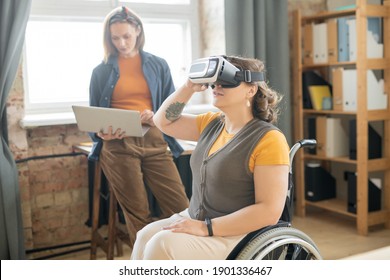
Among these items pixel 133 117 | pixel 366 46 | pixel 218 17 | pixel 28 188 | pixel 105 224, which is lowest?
pixel 105 224

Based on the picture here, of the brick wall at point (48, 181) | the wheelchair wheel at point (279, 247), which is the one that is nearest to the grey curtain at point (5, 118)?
the brick wall at point (48, 181)

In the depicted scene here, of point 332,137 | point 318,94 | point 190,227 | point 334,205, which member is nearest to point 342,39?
point 318,94

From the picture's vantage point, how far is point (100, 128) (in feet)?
8.28

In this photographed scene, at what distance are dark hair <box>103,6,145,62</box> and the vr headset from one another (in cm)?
110

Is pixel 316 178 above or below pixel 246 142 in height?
below

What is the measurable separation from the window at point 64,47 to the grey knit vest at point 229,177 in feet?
5.31

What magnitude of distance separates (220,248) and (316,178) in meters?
2.34

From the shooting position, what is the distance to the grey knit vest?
1.58m

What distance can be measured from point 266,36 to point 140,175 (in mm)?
1506

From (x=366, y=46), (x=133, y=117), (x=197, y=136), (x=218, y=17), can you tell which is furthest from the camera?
(x=218, y=17)

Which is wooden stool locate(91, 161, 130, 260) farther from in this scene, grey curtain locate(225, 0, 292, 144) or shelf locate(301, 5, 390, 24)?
shelf locate(301, 5, 390, 24)

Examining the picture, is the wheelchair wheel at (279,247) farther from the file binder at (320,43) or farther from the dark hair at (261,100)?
the file binder at (320,43)
